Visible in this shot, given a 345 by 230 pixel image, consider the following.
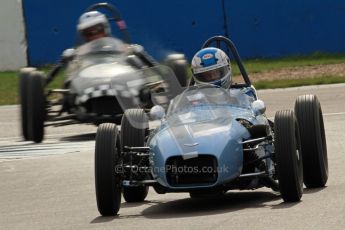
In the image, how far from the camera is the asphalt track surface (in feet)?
27.3

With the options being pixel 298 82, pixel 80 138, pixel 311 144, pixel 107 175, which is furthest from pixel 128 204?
pixel 298 82

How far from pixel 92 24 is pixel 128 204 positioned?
7.53m

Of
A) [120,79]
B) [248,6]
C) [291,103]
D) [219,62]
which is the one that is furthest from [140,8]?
[219,62]

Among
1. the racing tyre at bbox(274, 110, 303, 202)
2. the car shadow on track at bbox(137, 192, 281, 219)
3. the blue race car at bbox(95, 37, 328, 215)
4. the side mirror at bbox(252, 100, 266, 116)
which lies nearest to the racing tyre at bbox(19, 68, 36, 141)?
the blue race car at bbox(95, 37, 328, 215)

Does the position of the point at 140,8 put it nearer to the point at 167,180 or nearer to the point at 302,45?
the point at 302,45

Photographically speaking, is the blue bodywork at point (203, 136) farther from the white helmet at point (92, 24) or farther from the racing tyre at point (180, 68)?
the racing tyre at point (180, 68)

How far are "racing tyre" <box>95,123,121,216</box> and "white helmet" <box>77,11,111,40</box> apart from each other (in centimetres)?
807

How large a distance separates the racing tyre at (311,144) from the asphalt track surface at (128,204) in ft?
0.44

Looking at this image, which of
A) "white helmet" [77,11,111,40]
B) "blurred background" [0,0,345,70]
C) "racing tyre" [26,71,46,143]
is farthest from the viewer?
"blurred background" [0,0,345,70]

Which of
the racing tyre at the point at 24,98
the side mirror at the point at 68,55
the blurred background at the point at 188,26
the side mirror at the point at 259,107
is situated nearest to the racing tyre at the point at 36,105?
the racing tyre at the point at 24,98

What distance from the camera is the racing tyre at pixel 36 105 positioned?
54.5ft

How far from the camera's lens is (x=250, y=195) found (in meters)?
10.2

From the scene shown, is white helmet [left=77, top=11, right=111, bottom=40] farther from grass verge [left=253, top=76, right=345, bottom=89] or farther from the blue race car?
the blue race car

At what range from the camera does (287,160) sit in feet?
29.5
